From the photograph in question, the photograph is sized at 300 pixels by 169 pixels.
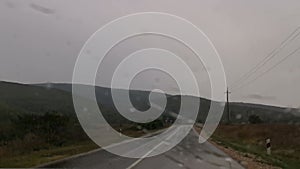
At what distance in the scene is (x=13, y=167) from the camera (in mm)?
15945

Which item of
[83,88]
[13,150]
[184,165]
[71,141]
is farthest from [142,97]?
[184,165]

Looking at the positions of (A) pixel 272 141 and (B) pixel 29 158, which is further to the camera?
(A) pixel 272 141

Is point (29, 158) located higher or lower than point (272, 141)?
lower

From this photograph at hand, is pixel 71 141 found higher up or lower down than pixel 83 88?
lower down

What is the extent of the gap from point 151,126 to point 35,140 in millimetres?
46947

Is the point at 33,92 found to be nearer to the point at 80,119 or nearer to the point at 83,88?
the point at 80,119

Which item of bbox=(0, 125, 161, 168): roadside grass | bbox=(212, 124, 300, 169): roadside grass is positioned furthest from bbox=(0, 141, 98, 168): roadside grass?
bbox=(212, 124, 300, 169): roadside grass

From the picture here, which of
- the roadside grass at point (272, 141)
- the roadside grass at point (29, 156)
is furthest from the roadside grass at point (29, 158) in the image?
the roadside grass at point (272, 141)

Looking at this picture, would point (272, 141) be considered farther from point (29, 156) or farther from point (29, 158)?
point (29, 158)

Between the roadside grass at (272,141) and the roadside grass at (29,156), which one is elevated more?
the roadside grass at (272,141)

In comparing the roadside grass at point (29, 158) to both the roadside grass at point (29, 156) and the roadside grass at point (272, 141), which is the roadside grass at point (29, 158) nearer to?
the roadside grass at point (29, 156)

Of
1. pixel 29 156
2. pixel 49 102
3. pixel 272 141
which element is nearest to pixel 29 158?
pixel 29 156

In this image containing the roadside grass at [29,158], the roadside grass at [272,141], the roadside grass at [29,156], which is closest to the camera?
the roadside grass at [29,158]

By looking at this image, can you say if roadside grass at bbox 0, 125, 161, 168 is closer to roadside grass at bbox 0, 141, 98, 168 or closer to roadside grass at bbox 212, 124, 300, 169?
roadside grass at bbox 0, 141, 98, 168
